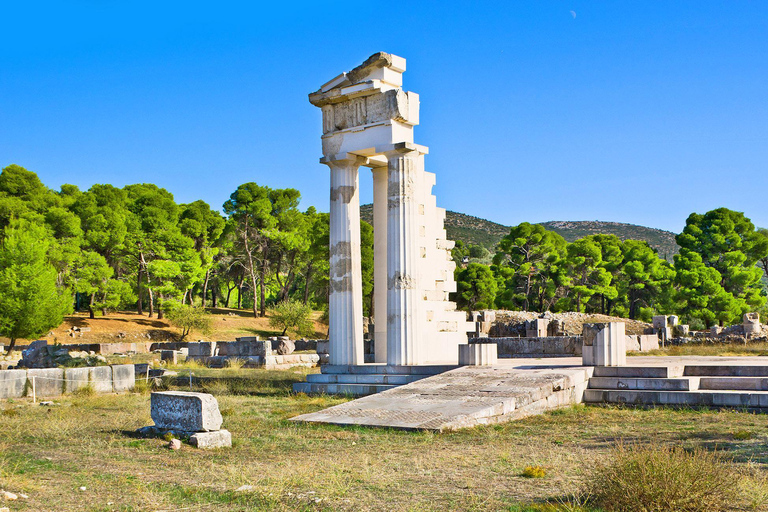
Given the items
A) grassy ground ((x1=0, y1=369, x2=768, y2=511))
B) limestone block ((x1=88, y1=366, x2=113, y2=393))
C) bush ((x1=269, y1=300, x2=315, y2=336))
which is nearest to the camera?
grassy ground ((x1=0, y1=369, x2=768, y2=511))

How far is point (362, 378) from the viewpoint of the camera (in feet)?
54.7

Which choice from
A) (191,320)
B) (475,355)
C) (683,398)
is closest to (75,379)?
(475,355)

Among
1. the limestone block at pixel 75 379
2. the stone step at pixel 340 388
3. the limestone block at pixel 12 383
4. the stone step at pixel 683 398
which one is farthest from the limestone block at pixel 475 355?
the limestone block at pixel 12 383

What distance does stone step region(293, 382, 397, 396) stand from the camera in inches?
634

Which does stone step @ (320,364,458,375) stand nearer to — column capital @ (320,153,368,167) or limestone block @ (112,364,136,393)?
column capital @ (320,153,368,167)

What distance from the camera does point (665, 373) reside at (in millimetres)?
13531

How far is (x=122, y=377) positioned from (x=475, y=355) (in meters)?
8.94

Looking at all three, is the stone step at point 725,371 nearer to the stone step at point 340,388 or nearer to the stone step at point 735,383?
the stone step at point 735,383

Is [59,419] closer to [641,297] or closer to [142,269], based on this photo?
[142,269]

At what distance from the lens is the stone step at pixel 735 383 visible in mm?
12758

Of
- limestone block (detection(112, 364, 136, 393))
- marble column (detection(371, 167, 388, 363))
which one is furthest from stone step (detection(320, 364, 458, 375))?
limestone block (detection(112, 364, 136, 393))

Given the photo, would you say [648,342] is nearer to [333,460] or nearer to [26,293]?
[333,460]

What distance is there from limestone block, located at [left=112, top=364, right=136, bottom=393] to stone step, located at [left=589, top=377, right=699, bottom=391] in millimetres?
11174

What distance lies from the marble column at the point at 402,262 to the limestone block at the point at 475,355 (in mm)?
1303
